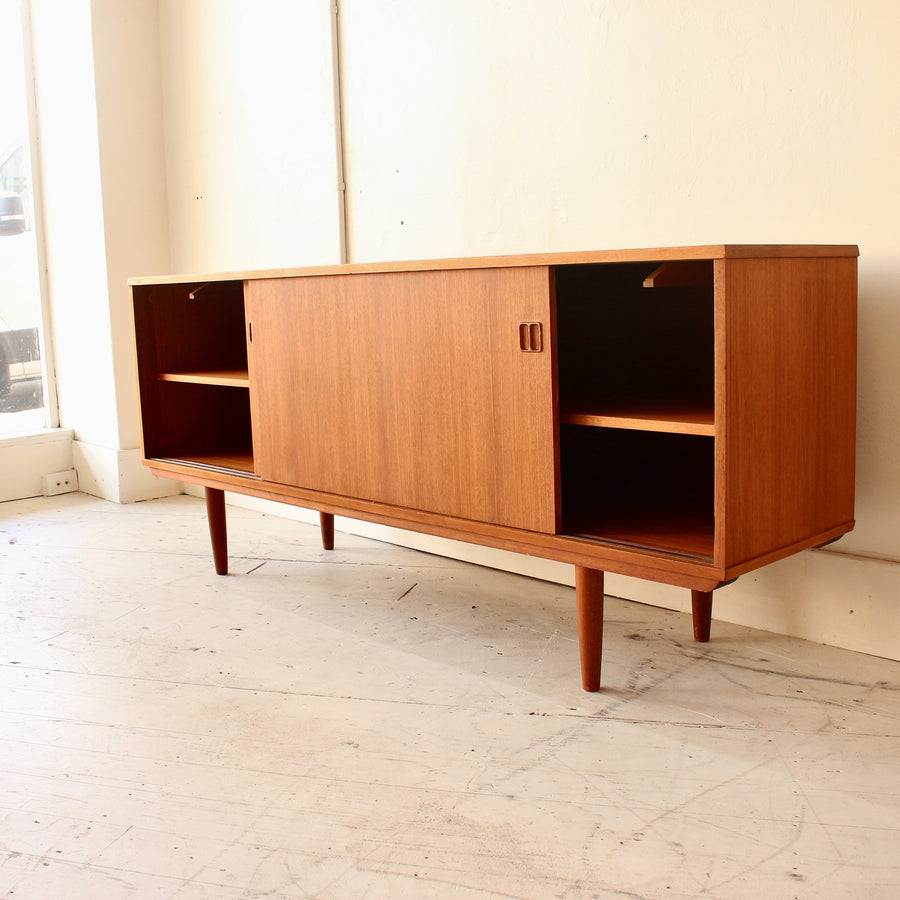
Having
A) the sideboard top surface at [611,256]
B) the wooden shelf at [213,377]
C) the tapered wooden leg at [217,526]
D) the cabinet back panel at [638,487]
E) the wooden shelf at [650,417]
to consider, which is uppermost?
the sideboard top surface at [611,256]

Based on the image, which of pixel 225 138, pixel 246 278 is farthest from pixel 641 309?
pixel 225 138

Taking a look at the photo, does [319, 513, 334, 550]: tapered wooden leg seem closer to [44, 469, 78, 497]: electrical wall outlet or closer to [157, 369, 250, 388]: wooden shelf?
[157, 369, 250, 388]: wooden shelf

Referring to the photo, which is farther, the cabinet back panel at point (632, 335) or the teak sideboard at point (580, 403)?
the cabinet back panel at point (632, 335)

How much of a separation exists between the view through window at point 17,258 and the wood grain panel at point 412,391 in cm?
186

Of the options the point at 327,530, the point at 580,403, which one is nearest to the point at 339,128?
the point at 327,530

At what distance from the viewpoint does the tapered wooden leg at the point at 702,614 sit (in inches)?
77.2

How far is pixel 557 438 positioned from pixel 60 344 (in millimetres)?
Answer: 2667

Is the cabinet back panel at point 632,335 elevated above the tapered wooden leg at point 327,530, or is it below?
above

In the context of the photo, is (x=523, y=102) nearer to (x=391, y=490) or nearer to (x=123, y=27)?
(x=391, y=490)

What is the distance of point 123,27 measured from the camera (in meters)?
3.46

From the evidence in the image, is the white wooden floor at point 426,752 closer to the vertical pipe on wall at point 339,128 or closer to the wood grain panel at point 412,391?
the wood grain panel at point 412,391

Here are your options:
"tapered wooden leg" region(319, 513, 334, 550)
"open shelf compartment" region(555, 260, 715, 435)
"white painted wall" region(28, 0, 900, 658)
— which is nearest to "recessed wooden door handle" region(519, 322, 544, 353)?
"open shelf compartment" region(555, 260, 715, 435)

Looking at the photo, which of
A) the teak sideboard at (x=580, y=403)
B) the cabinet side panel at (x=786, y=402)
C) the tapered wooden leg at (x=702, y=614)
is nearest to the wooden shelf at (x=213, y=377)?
the teak sideboard at (x=580, y=403)

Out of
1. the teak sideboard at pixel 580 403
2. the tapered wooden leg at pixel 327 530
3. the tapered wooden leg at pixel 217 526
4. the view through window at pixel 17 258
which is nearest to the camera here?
the teak sideboard at pixel 580 403
